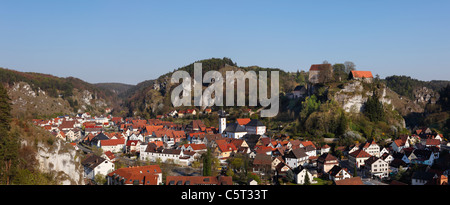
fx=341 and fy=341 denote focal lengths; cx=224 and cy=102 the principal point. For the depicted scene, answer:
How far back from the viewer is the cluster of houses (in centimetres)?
2497

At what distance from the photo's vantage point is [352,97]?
146 feet

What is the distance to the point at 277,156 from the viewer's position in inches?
1309

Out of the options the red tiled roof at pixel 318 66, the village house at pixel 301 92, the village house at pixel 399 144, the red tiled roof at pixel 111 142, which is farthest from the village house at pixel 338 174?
the red tiled roof at pixel 318 66

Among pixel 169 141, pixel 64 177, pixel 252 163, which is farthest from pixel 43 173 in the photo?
pixel 169 141

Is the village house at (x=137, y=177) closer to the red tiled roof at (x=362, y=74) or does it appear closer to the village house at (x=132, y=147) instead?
the village house at (x=132, y=147)

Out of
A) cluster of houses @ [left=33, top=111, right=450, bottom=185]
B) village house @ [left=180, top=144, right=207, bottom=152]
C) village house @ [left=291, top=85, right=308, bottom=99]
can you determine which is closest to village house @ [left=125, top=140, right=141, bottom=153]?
cluster of houses @ [left=33, top=111, right=450, bottom=185]

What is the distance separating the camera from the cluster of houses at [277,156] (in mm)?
24969

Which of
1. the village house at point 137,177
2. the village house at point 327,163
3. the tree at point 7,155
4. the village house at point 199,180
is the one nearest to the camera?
the tree at point 7,155

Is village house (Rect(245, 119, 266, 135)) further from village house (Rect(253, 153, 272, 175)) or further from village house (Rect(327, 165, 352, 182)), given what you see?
village house (Rect(327, 165, 352, 182))

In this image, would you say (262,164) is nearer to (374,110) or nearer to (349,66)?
(374,110)
